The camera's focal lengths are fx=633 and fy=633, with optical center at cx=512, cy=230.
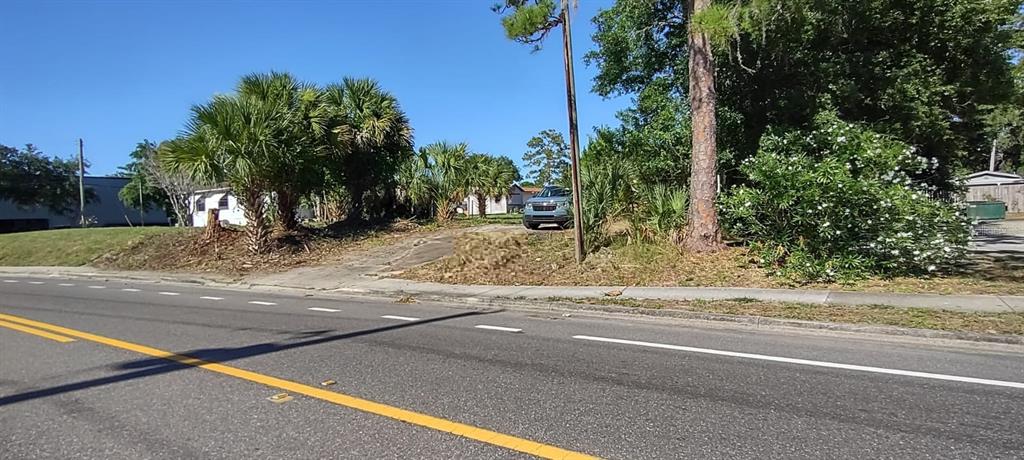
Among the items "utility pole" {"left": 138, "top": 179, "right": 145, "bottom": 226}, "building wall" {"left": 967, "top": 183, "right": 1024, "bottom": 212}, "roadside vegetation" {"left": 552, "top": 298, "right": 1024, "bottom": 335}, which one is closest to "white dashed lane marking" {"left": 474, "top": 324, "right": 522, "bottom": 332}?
→ "roadside vegetation" {"left": 552, "top": 298, "right": 1024, "bottom": 335}

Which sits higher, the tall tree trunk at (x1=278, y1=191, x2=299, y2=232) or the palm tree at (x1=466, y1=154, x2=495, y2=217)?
the palm tree at (x1=466, y1=154, x2=495, y2=217)

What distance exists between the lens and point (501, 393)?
526 centimetres

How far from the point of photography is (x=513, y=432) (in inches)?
169

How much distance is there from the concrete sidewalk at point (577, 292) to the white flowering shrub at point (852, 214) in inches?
55.6

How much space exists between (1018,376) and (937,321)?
2.45m

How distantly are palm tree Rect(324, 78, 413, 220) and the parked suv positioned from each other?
621cm

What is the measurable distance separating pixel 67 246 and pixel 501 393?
2794 centimetres

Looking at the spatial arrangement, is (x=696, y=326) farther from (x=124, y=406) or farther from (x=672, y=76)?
(x=672, y=76)

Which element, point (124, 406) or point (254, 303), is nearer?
point (124, 406)

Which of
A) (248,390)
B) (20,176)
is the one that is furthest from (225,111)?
(20,176)

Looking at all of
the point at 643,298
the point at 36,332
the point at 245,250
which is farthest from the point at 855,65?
the point at 245,250

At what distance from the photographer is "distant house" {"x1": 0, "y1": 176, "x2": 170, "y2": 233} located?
5559 centimetres

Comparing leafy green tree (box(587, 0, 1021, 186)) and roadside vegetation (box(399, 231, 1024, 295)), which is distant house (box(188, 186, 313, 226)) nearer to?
roadside vegetation (box(399, 231, 1024, 295))

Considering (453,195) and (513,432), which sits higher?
(453,195)
